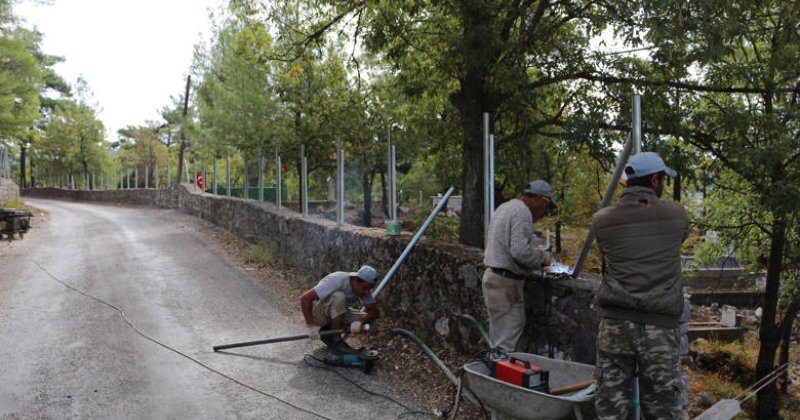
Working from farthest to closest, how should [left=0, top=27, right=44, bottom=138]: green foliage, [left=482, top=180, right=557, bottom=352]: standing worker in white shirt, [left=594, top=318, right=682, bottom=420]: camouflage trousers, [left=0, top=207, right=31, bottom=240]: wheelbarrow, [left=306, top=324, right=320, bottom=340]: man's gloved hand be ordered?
[left=0, top=27, right=44, bottom=138]: green foliage → [left=0, top=207, right=31, bottom=240]: wheelbarrow → [left=306, top=324, right=320, bottom=340]: man's gloved hand → [left=482, top=180, right=557, bottom=352]: standing worker in white shirt → [left=594, top=318, right=682, bottom=420]: camouflage trousers

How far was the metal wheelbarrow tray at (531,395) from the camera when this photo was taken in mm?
3379

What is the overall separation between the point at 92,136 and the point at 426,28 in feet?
130

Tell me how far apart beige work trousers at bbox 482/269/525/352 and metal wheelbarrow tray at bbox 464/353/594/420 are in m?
0.67

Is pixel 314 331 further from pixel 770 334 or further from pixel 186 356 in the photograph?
pixel 770 334

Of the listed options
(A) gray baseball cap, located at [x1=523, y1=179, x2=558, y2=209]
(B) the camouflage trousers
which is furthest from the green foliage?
(B) the camouflage trousers

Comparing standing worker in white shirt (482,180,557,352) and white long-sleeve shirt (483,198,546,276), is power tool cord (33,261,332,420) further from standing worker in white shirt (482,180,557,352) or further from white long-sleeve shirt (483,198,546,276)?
white long-sleeve shirt (483,198,546,276)

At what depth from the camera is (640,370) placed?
10.6 ft

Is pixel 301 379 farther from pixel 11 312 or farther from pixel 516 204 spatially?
pixel 11 312

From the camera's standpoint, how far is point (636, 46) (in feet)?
22.3

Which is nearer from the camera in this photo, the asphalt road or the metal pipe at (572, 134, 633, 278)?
the metal pipe at (572, 134, 633, 278)

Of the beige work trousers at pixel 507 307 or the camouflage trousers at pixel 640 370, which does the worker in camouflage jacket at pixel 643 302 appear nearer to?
the camouflage trousers at pixel 640 370

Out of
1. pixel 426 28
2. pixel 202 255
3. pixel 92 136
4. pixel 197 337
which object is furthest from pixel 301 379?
pixel 92 136

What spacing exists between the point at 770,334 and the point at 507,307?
9616 mm

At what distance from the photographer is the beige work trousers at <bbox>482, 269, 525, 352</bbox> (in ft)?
15.8
